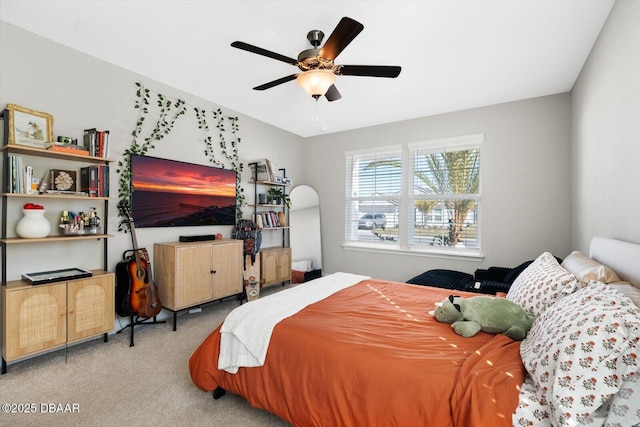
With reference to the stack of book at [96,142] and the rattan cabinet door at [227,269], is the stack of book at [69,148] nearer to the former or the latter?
the stack of book at [96,142]

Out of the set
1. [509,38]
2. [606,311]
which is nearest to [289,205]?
[509,38]

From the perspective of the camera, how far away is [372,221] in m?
4.86

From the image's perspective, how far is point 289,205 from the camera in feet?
16.3

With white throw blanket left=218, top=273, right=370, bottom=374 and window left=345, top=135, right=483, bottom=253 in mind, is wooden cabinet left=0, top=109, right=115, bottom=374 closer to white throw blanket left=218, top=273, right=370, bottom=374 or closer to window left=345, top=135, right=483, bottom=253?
white throw blanket left=218, top=273, right=370, bottom=374

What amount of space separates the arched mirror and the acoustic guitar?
2.39 m

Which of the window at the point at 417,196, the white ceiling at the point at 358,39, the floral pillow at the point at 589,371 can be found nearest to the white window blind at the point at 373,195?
the window at the point at 417,196

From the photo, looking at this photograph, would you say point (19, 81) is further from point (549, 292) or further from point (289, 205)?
point (549, 292)

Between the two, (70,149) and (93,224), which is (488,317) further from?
(70,149)

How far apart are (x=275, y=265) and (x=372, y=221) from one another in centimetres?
173

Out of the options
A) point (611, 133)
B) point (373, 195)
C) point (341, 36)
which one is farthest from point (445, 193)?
point (341, 36)

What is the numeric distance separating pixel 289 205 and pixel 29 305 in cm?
333

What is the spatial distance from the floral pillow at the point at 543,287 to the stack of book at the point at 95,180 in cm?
340

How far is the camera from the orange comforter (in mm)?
1143

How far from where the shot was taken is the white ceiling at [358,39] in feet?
6.93
